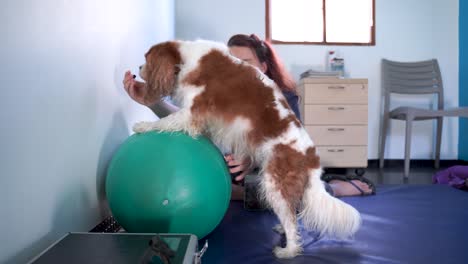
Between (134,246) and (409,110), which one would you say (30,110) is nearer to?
(134,246)

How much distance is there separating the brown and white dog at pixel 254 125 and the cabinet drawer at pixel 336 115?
2.35 meters

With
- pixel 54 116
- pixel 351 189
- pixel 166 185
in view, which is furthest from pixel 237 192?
pixel 54 116

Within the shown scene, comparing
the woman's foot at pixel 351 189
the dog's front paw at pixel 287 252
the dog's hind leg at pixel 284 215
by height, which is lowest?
the woman's foot at pixel 351 189

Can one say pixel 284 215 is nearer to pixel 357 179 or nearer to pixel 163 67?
pixel 163 67

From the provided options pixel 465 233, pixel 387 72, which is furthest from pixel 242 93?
pixel 387 72

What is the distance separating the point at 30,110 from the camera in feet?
3.17

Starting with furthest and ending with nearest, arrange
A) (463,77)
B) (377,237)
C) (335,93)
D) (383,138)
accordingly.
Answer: (463,77) < (383,138) < (335,93) < (377,237)

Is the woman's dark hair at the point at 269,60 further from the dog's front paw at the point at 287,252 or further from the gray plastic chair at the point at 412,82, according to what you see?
the gray plastic chair at the point at 412,82

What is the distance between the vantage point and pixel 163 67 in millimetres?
1420

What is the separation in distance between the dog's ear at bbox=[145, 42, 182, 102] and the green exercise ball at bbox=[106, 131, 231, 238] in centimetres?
21

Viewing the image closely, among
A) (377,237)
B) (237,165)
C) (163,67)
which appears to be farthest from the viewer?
(237,165)

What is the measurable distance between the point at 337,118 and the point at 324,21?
148 centimetres

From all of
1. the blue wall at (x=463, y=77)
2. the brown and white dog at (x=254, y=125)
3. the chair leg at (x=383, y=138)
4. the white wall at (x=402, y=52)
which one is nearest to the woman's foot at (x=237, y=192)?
the brown and white dog at (x=254, y=125)

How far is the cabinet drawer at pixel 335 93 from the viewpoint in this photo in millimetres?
3654
